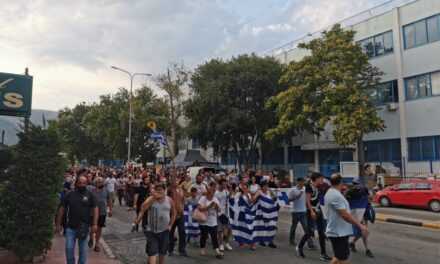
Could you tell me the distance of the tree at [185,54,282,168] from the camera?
3175cm

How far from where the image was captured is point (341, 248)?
5871 millimetres

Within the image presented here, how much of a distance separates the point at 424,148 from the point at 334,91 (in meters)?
7.49

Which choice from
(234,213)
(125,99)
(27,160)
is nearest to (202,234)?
(234,213)

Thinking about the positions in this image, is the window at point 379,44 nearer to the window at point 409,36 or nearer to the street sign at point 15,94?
the window at point 409,36

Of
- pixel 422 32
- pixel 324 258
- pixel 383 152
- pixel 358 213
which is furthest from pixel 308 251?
pixel 422 32

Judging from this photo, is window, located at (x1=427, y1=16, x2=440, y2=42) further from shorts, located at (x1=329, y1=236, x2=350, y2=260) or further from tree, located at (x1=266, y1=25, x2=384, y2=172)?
shorts, located at (x1=329, y1=236, x2=350, y2=260)

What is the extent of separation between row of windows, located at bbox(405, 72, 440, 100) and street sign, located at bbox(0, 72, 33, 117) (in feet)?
76.9

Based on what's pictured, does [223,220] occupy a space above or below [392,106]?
below

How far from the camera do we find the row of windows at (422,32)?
25.0 meters

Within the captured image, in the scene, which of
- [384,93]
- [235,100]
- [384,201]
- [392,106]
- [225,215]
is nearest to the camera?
[225,215]

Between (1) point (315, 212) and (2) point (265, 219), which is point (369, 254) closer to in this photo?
(1) point (315, 212)

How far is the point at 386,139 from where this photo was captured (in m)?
28.2

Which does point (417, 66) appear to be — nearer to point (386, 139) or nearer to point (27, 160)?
point (386, 139)

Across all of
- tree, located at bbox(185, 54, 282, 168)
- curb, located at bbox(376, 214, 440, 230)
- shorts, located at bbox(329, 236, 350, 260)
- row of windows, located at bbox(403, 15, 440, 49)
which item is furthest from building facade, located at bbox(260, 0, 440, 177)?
shorts, located at bbox(329, 236, 350, 260)
